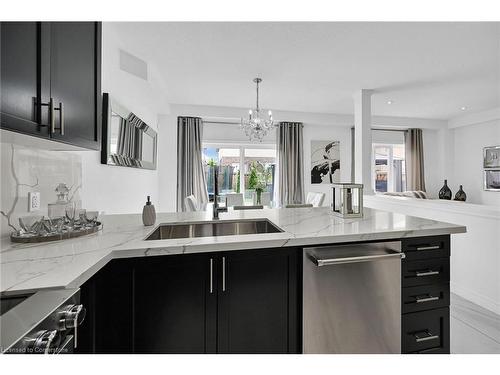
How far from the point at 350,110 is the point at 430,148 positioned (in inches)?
105

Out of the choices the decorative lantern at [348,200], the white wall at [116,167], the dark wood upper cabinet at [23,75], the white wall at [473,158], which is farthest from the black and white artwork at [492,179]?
the dark wood upper cabinet at [23,75]

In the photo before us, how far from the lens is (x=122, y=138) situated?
254 cm

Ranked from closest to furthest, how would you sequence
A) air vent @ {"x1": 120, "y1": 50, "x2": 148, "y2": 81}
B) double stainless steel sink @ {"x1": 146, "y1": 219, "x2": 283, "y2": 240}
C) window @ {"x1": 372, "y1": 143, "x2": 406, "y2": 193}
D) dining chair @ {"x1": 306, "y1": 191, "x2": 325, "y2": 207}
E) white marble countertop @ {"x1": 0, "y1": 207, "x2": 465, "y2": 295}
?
white marble countertop @ {"x1": 0, "y1": 207, "x2": 465, "y2": 295}
double stainless steel sink @ {"x1": 146, "y1": 219, "x2": 283, "y2": 240}
air vent @ {"x1": 120, "y1": 50, "x2": 148, "y2": 81}
dining chair @ {"x1": 306, "y1": 191, "x2": 325, "y2": 207}
window @ {"x1": 372, "y1": 143, "x2": 406, "y2": 193}

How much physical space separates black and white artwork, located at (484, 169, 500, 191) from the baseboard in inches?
153

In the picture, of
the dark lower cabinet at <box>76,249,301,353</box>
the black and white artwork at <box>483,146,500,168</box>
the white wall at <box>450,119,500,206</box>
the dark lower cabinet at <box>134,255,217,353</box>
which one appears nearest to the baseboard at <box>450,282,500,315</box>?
the dark lower cabinet at <box>76,249,301,353</box>

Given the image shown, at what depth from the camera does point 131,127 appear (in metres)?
2.82

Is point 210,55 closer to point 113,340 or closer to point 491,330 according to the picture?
point 113,340

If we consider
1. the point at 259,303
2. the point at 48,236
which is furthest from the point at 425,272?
the point at 48,236

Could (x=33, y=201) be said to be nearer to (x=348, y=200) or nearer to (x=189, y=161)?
(x=348, y=200)

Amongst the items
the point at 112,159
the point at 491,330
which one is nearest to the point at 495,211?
the point at 491,330

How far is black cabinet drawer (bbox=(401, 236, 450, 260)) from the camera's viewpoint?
1.50m

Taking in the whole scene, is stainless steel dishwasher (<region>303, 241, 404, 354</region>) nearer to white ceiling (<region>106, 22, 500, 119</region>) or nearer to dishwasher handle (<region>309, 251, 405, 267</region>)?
dishwasher handle (<region>309, 251, 405, 267</region>)

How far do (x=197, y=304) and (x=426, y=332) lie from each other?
1308 millimetres

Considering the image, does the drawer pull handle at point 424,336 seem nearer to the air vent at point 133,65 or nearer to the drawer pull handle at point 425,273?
the drawer pull handle at point 425,273
